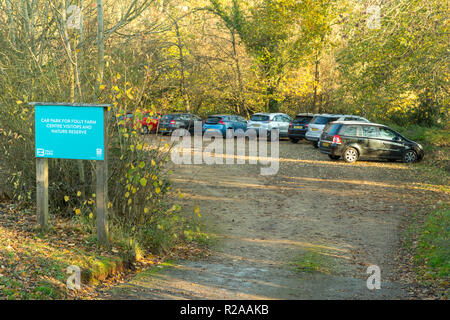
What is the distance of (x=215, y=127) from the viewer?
111 feet

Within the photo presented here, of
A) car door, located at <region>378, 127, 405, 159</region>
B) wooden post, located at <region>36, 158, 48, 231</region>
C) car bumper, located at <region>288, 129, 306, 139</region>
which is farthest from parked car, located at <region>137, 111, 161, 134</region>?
car bumper, located at <region>288, 129, 306, 139</region>

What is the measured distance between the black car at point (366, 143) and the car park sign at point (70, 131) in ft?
51.9

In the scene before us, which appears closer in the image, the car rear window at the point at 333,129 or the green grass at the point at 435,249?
the green grass at the point at 435,249

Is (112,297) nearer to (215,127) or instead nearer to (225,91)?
(215,127)

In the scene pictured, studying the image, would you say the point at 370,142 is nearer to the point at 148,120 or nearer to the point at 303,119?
the point at 303,119

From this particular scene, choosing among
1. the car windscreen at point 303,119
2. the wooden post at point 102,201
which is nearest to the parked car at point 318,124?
the car windscreen at point 303,119

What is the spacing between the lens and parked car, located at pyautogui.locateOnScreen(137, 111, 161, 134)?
8.82 metres

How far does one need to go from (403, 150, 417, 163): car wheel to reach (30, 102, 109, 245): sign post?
17.3 m

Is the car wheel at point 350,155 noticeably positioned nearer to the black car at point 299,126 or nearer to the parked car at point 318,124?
the parked car at point 318,124

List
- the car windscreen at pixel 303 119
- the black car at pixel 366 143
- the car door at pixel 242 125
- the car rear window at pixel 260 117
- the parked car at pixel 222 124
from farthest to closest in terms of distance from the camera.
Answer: the car door at pixel 242 125 → the parked car at pixel 222 124 → the car rear window at pixel 260 117 → the car windscreen at pixel 303 119 → the black car at pixel 366 143

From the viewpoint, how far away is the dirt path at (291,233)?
7.26 m

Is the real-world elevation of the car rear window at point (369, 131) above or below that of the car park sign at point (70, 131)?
above

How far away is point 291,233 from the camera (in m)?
10.9

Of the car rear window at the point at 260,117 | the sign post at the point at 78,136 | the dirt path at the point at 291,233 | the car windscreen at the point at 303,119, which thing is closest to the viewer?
the dirt path at the point at 291,233
